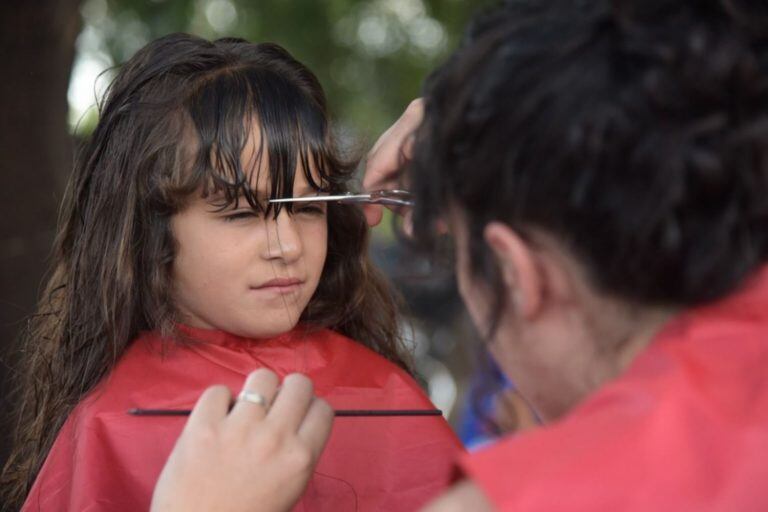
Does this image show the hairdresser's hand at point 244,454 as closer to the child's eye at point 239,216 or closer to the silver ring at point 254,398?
the silver ring at point 254,398

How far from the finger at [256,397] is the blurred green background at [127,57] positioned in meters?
0.25

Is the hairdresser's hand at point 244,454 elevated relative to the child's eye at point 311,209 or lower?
lower

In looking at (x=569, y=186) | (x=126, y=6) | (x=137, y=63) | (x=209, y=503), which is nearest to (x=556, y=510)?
(x=569, y=186)

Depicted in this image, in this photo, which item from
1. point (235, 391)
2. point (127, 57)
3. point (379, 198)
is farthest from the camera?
point (127, 57)

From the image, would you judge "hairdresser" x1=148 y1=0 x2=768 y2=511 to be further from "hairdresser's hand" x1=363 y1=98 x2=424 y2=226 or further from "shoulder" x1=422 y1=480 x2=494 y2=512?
"hairdresser's hand" x1=363 y1=98 x2=424 y2=226

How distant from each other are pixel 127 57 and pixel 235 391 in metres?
3.86

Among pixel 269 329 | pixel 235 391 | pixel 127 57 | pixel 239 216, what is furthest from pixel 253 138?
pixel 127 57

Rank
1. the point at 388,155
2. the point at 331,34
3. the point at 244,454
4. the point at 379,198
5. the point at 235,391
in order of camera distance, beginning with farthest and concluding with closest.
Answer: the point at 331,34, the point at 235,391, the point at 388,155, the point at 379,198, the point at 244,454

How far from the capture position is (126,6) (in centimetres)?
486

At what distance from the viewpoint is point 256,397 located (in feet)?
4.53

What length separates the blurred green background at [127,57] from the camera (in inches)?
124

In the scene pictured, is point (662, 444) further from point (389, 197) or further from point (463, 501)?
point (389, 197)

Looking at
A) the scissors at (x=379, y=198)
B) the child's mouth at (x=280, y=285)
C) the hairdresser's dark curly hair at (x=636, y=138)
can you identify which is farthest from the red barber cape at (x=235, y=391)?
the hairdresser's dark curly hair at (x=636, y=138)

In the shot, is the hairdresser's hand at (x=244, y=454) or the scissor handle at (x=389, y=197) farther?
the scissor handle at (x=389, y=197)
